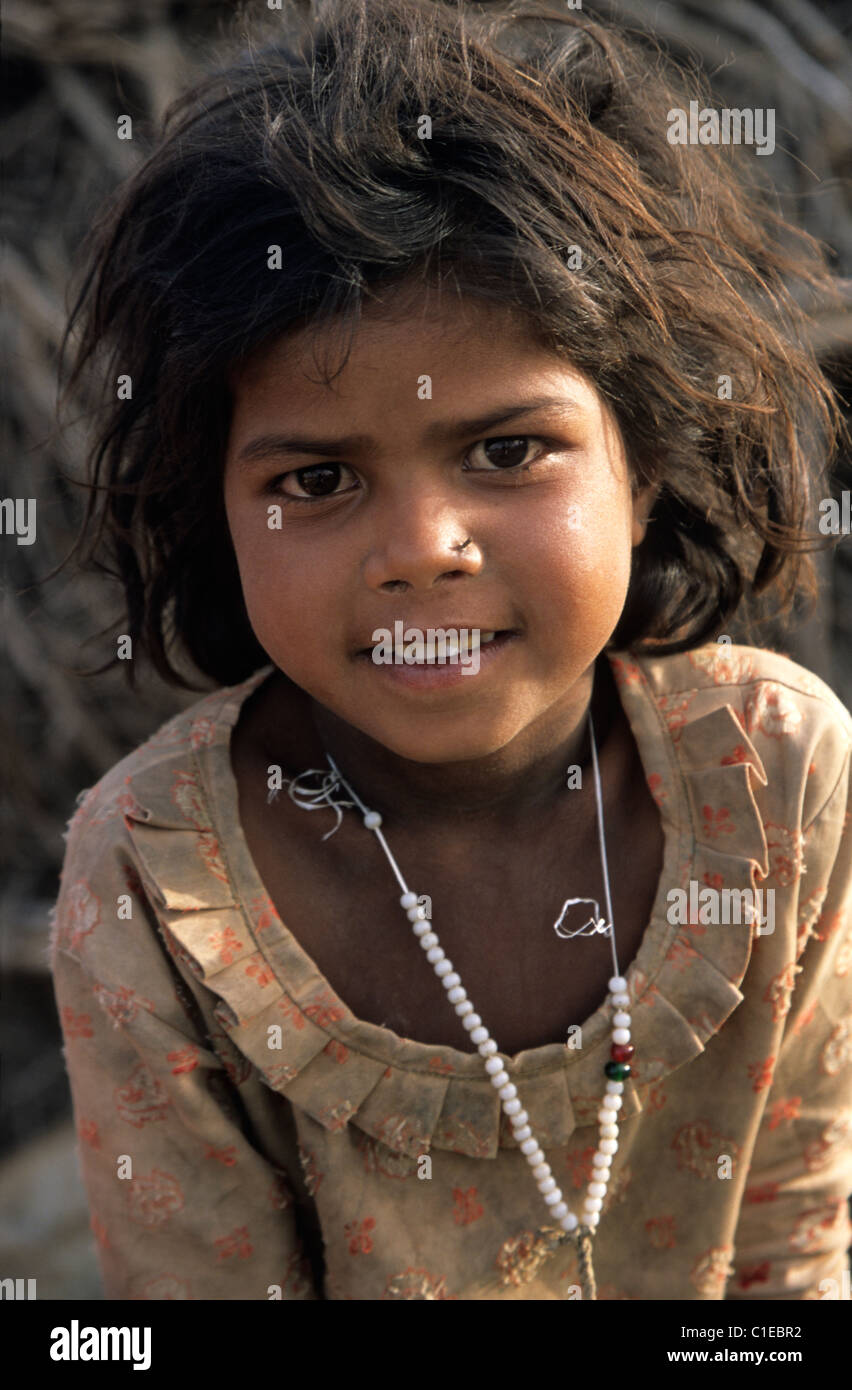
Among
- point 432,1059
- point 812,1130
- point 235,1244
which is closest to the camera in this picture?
point 432,1059

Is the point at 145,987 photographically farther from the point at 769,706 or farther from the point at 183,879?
the point at 769,706

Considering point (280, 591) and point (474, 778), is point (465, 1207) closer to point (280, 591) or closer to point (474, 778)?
point (474, 778)

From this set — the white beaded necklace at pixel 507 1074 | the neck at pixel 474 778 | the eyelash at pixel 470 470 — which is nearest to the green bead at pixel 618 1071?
the white beaded necklace at pixel 507 1074

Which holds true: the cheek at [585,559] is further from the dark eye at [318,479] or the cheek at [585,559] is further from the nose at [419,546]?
the dark eye at [318,479]

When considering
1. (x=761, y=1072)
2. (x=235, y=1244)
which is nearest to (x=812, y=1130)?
(x=761, y=1072)

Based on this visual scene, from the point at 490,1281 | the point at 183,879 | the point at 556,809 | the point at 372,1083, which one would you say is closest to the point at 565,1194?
the point at 490,1281

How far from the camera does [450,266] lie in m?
1.15

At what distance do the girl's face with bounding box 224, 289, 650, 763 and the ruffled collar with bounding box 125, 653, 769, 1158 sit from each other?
0.76 ft

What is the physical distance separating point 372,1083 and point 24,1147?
1443 millimetres

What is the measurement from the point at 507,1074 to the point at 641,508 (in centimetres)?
61

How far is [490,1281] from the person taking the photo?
1484mm

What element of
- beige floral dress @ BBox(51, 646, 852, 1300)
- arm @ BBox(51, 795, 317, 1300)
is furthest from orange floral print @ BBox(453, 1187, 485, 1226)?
arm @ BBox(51, 795, 317, 1300)

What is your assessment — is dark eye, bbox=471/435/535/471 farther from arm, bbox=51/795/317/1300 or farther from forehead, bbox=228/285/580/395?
arm, bbox=51/795/317/1300

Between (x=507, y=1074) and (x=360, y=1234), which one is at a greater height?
(x=507, y=1074)
